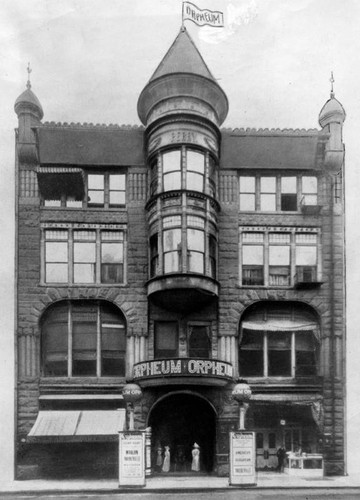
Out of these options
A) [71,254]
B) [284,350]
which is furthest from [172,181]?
[284,350]

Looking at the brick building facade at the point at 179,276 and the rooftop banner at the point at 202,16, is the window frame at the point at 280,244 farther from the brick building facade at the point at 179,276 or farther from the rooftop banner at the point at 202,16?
the rooftop banner at the point at 202,16

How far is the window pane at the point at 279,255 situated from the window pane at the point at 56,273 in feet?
33.2

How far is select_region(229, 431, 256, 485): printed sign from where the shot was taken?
90.3 feet

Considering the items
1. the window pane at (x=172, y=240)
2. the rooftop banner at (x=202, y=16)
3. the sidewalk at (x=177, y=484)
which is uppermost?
the rooftop banner at (x=202, y=16)

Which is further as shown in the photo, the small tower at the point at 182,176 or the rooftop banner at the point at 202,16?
the small tower at the point at 182,176

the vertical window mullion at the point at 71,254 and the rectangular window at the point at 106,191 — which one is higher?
the rectangular window at the point at 106,191

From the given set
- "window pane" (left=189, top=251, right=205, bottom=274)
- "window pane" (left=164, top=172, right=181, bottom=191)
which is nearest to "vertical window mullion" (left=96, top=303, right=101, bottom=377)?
"window pane" (left=189, top=251, right=205, bottom=274)

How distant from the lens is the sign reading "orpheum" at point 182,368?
3072 centimetres

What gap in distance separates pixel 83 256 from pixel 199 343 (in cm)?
704

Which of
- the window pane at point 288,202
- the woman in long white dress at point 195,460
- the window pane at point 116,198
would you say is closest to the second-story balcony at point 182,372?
the woman in long white dress at point 195,460

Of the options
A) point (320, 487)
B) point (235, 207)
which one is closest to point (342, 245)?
point (235, 207)

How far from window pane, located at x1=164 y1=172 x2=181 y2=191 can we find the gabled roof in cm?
468

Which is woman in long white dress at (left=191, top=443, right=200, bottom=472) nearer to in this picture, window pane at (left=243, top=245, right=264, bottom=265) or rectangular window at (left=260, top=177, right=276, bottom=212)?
window pane at (left=243, top=245, right=264, bottom=265)

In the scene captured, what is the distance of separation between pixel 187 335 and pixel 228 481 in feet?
23.6
